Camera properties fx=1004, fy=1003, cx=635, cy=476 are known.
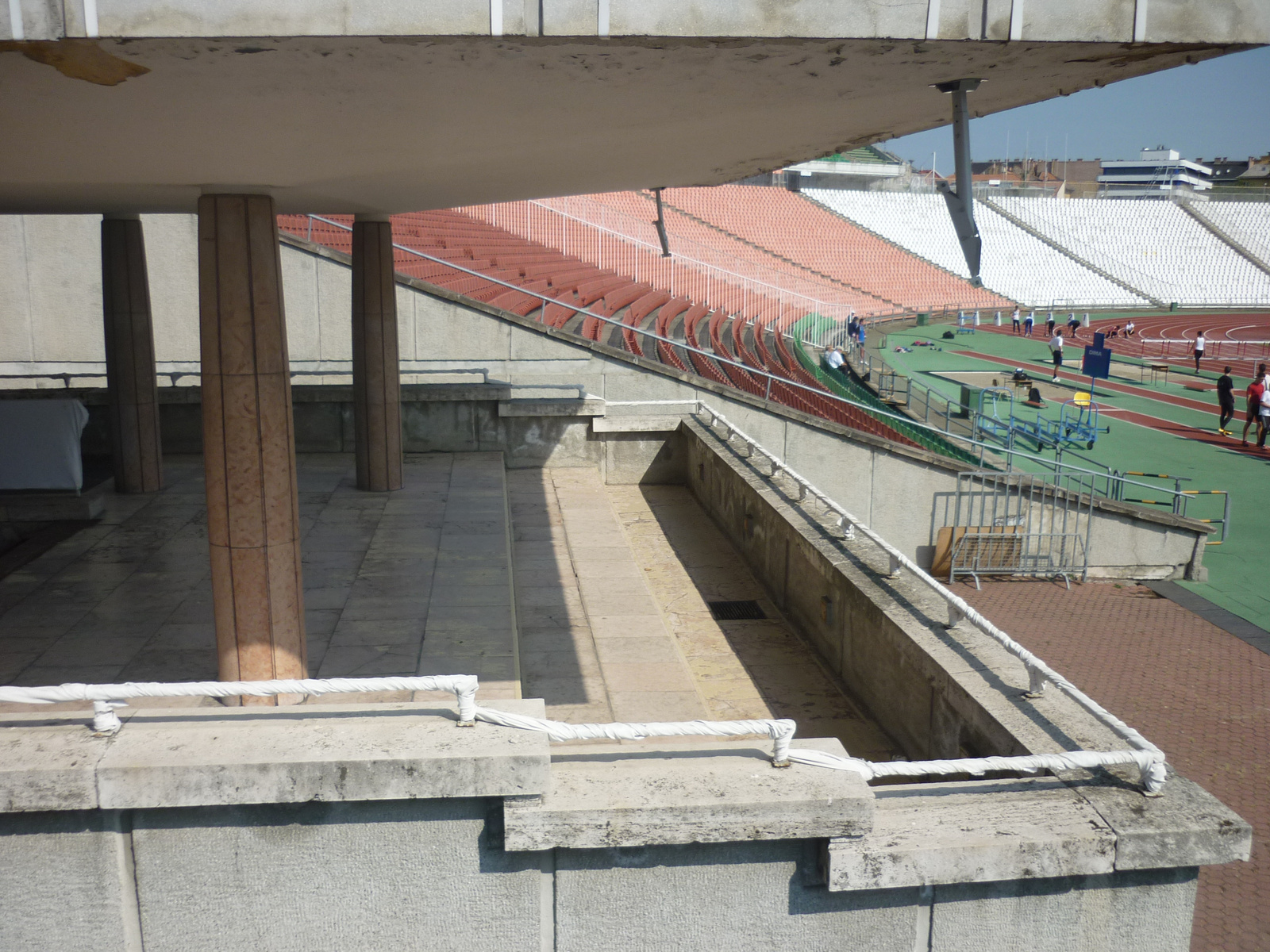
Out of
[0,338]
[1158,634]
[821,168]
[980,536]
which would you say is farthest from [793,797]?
[821,168]

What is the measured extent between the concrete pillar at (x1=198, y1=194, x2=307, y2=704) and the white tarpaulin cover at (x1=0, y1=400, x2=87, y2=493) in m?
5.07

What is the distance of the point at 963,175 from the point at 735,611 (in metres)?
5.89

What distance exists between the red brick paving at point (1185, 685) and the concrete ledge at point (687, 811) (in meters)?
3.47

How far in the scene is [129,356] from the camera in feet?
35.4

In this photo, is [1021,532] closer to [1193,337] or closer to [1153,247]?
[1193,337]

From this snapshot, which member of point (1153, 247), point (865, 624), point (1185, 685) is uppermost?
point (1153, 247)

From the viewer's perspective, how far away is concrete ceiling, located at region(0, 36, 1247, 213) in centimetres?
314

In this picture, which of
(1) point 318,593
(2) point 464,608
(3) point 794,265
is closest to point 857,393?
(2) point 464,608

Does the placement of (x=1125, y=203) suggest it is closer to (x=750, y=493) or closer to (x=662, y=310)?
(x=662, y=310)

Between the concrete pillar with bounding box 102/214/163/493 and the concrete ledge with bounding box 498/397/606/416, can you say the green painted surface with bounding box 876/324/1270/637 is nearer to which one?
the concrete ledge with bounding box 498/397/606/416

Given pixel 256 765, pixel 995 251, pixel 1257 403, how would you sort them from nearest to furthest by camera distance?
pixel 256 765 → pixel 1257 403 → pixel 995 251

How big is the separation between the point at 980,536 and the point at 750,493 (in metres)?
4.87

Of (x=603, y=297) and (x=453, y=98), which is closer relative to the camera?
(x=453, y=98)

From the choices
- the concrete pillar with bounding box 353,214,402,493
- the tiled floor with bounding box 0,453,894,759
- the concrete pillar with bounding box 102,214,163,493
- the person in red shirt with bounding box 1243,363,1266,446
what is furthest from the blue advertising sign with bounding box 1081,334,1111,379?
the concrete pillar with bounding box 102,214,163,493
